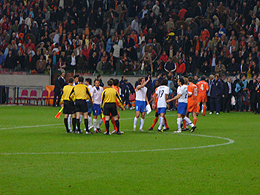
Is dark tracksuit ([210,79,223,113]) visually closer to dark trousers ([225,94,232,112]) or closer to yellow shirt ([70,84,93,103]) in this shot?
dark trousers ([225,94,232,112])

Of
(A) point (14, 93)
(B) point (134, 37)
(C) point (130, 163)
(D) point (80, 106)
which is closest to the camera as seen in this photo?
(C) point (130, 163)

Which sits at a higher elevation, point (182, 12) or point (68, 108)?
point (182, 12)

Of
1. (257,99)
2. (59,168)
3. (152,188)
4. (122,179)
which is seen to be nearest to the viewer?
(152,188)

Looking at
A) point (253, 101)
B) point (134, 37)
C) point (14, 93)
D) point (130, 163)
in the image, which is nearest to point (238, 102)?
point (253, 101)

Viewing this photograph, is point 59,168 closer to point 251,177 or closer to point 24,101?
point 251,177

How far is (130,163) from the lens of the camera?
9555 mm

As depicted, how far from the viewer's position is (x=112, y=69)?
107 feet

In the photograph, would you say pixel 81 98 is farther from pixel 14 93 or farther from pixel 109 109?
pixel 14 93

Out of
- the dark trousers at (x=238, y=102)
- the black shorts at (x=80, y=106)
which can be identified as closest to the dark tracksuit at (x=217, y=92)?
the dark trousers at (x=238, y=102)

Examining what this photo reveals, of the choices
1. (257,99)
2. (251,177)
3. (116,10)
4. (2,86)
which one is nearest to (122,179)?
(251,177)

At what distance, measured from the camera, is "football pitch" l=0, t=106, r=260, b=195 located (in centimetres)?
739

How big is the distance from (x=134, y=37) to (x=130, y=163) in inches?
954

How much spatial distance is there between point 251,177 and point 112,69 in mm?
24924

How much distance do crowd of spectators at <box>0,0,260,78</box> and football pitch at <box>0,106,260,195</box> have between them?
15.3 meters
